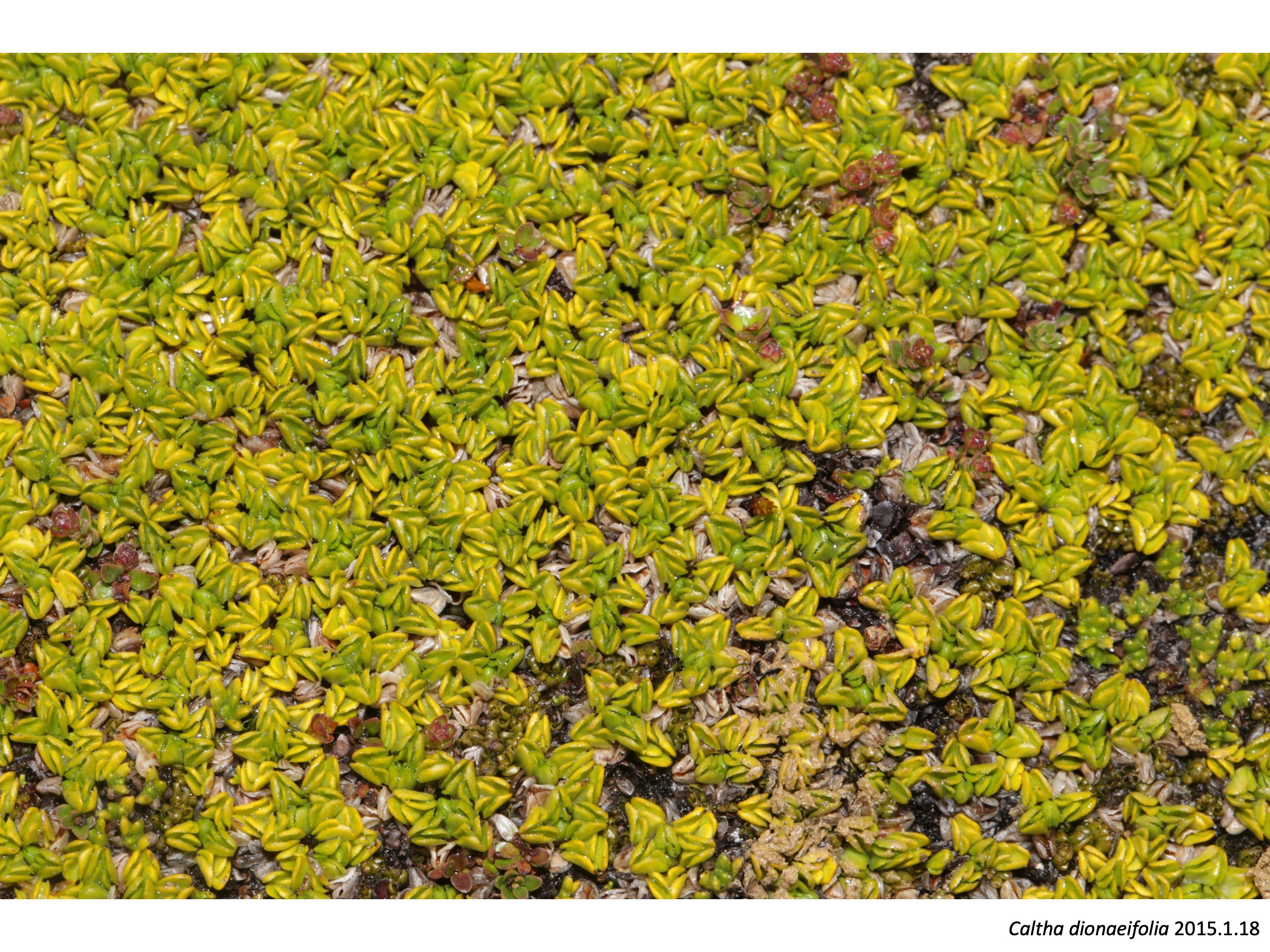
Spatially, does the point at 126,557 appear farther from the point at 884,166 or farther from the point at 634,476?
the point at 884,166

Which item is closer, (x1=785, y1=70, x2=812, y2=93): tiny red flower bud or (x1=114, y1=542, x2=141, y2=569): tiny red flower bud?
(x1=114, y1=542, x2=141, y2=569): tiny red flower bud

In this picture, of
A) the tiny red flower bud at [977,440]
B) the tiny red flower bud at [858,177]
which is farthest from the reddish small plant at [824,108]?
the tiny red flower bud at [977,440]

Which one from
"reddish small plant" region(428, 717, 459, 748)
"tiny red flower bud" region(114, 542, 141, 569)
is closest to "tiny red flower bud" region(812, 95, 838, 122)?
"reddish small plant" region(428, 717, 459, 748)

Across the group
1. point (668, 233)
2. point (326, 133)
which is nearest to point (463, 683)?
point (668, 233)

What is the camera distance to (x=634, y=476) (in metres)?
2.66

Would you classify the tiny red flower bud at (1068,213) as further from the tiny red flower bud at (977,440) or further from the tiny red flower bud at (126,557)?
the tiny red flower bud at (126,557)

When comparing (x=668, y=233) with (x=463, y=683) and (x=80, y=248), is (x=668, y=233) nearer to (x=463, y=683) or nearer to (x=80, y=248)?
(x=463, y=683)

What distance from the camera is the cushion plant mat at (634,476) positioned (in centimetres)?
255

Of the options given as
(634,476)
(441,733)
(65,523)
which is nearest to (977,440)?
(634,476)

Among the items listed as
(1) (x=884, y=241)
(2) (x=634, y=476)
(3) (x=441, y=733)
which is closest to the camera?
(3) (x=441, y=733)

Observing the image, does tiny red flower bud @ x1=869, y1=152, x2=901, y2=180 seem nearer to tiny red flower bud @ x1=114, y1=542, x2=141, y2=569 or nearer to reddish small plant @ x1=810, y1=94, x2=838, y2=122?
reddish small plant @ x1=810, y1=94, x2=838, y2=122

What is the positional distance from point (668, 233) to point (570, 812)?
1.59 metres

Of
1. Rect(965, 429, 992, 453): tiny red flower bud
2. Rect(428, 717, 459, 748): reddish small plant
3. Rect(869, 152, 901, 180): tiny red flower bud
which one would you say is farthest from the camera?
Rect(869, 152, 901, 180): tiny red flower bud

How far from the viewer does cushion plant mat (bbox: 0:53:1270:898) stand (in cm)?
255
